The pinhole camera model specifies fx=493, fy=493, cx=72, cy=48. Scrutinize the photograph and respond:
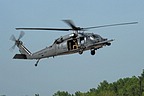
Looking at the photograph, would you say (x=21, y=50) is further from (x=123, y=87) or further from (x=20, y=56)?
(x=123, y=87)

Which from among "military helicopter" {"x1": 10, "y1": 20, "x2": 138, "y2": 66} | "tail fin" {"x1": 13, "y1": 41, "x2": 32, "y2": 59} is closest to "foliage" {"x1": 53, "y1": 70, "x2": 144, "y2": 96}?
"tail fin" {"x1": 13, "y1": 41, "x2": 32, "y2": 59}

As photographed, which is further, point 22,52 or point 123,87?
point 123,87

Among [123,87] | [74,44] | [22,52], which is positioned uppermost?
[123,87]

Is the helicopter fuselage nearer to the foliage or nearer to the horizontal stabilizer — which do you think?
the horizontal stabilizer

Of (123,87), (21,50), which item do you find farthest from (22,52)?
(123,87)

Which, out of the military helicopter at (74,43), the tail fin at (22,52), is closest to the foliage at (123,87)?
the tail fin at (22,52)

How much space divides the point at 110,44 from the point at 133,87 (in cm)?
12142

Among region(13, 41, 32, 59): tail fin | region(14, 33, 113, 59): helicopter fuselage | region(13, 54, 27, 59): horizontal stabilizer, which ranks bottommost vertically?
region(14, 33, 113, 59): helicopter fuselage

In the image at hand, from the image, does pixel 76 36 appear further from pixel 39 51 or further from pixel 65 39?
pixel 39 51

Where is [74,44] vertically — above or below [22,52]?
below

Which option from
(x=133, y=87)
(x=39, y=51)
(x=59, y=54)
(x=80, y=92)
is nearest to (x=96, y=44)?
(x=59, y=54)

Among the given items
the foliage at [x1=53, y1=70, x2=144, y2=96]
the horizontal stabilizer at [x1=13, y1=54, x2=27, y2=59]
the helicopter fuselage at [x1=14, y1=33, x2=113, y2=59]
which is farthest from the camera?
the foliage at [x1=53, y1=70, x2=144, y2=96]

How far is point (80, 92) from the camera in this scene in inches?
7721

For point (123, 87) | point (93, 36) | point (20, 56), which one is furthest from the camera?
point (123, 87)
